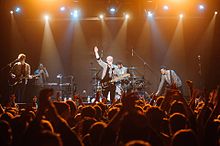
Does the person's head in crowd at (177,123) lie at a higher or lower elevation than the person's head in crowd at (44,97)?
lower

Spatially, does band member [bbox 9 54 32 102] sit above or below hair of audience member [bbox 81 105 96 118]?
above

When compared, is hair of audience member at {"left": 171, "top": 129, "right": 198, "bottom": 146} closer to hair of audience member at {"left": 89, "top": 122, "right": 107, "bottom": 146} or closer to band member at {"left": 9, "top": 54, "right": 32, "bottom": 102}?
hair of audience member at {"left": 89, "top": 122, "right": 107, "bottom": 146}

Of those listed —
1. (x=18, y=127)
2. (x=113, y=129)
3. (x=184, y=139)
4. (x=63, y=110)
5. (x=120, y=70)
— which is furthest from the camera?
(x=120, y=70)

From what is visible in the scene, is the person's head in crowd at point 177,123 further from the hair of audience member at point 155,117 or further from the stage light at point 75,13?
the stage light at point 75,13

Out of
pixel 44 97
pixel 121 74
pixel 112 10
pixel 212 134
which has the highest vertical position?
pixel 112 10

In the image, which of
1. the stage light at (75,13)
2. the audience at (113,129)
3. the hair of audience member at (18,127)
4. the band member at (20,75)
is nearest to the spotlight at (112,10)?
the stage light at (75,13)

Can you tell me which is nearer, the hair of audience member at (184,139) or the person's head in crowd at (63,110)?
the hair of audience member at (184,139)

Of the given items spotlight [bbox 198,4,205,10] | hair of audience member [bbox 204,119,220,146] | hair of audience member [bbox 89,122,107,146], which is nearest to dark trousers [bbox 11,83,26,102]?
spotlight [bbox 198,4,205,10]

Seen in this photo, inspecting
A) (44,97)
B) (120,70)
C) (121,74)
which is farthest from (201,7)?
(44,97)

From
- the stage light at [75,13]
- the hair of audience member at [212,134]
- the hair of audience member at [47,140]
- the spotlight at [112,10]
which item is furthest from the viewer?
the stage light at [75,13]

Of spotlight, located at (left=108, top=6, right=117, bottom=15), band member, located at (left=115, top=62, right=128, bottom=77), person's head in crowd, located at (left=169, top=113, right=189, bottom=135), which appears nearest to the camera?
person's head in crowd, located at (left=169, top=113, right=189, bottom=135)

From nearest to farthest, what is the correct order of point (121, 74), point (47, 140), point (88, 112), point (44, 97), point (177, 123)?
point (47, 140) < point (44, 97) < point (177, 123) < point (88, 112) < point (121, 74)

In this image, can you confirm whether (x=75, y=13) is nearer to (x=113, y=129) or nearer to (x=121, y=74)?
(x=121, y=74)

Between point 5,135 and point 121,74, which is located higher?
point 121,74
